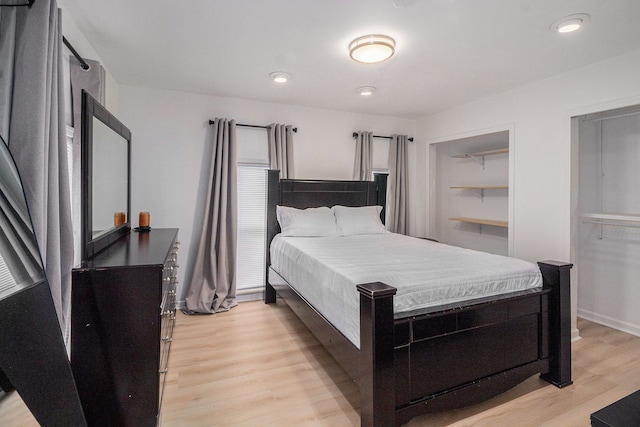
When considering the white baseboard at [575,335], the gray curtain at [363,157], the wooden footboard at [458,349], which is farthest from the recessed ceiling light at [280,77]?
the white baseboard at [575,335]

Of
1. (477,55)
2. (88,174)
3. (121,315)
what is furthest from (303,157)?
(121,315)

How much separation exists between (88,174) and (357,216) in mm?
2747

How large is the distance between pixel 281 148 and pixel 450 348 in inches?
115

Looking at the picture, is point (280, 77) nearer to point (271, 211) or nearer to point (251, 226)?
point (271, 211)

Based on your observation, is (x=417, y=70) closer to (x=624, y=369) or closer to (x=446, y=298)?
(x=446, y=298)

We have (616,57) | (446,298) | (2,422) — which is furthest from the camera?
(616,57)

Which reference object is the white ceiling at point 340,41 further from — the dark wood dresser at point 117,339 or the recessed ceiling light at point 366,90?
the dark wood dresser at point 117,339

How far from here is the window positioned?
4.00m

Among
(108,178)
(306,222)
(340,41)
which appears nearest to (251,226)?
(306,222)

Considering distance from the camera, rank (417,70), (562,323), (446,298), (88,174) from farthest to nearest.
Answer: (417,70)
(562,323)
(446,298)
(88,174)

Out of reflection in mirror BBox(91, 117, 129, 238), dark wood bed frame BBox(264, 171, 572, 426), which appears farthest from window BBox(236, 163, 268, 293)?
dark wood bed frame BBox(264, 171, 572, 426)

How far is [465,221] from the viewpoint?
4496mm

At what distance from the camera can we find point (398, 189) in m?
4.63

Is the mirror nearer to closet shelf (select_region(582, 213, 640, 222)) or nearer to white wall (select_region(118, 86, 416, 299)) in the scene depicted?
white wall (select_region(118, 86, 416, 299))
